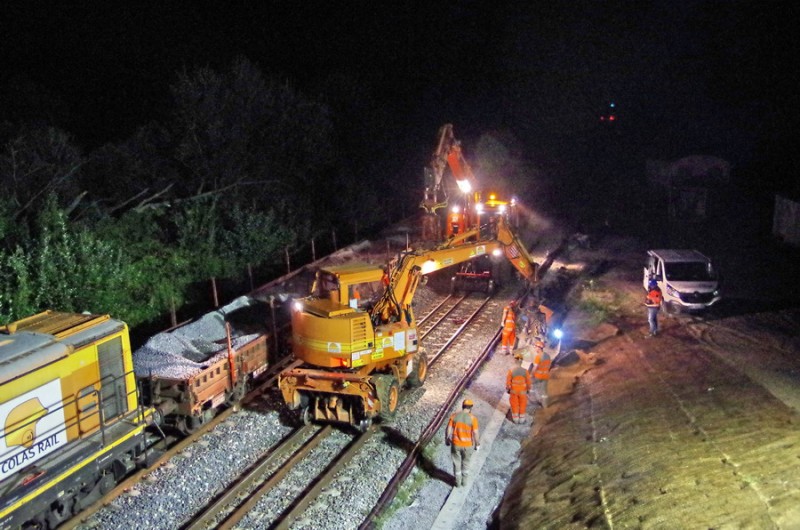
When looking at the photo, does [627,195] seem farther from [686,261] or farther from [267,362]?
[267,362]

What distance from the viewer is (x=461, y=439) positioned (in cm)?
1055

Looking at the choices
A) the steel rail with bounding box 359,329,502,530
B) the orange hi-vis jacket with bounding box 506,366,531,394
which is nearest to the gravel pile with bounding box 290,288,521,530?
the steel rail with bounding box 359,329,502,530

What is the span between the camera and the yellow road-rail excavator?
12297mm

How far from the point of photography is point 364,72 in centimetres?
4653

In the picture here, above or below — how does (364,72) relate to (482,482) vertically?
above

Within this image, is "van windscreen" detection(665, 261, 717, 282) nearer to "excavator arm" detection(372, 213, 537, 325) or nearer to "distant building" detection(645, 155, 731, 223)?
"excavator arm" detection(372, 213, 537, 325)

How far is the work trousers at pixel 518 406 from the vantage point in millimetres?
13141

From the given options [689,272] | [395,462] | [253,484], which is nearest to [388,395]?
[395,462]

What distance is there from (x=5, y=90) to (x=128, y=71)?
8.01 meters

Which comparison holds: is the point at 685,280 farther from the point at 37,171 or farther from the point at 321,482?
the point at 37,171

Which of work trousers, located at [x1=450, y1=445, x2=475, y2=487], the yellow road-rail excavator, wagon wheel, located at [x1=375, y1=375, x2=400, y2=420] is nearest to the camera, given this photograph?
work trousers, located at [x1=450, y1=445, x2=475, y2=487]

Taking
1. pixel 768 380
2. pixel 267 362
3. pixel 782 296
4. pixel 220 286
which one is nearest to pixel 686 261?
pixel 782 296

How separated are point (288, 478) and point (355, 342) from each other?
2.69 metres

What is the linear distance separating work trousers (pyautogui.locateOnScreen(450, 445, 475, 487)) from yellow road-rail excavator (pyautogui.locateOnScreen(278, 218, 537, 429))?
7.10 ft
